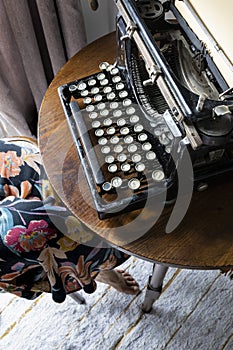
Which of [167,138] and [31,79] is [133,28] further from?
[31,79]

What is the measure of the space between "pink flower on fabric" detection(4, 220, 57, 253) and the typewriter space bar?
0.17 metres

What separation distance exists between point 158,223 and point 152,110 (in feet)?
0.94

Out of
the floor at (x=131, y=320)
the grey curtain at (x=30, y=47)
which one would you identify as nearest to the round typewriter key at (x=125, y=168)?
the grey curtain at (x=30, y=47)

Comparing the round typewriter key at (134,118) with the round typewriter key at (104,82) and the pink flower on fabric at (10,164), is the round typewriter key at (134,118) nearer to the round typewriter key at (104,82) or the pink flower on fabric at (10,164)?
the round typewriter key at (104,82)

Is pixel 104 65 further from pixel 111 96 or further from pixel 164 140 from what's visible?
pixel 164 140

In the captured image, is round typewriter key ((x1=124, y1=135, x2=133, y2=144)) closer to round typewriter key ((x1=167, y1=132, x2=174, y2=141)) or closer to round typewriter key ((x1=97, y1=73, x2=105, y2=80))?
round typewriter key ((x1=167, y1=132, x2=174, y2=141))

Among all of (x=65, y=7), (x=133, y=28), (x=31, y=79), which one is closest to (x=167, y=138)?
(x=133, y=28)

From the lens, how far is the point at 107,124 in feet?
3.70

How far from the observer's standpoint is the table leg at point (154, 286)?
130 cm

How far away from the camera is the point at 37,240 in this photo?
39.1 inches

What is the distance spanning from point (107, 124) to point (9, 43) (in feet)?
1.84

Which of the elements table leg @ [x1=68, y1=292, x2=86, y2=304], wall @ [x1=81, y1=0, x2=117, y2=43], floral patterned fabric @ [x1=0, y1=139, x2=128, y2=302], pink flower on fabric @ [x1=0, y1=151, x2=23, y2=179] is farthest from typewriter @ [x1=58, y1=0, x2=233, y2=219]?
table leg @ [x1=68, y1=292, x2=86, y2=304]

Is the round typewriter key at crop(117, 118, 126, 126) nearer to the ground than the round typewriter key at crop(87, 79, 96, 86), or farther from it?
nearer to the ground

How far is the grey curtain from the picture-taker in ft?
4.56
